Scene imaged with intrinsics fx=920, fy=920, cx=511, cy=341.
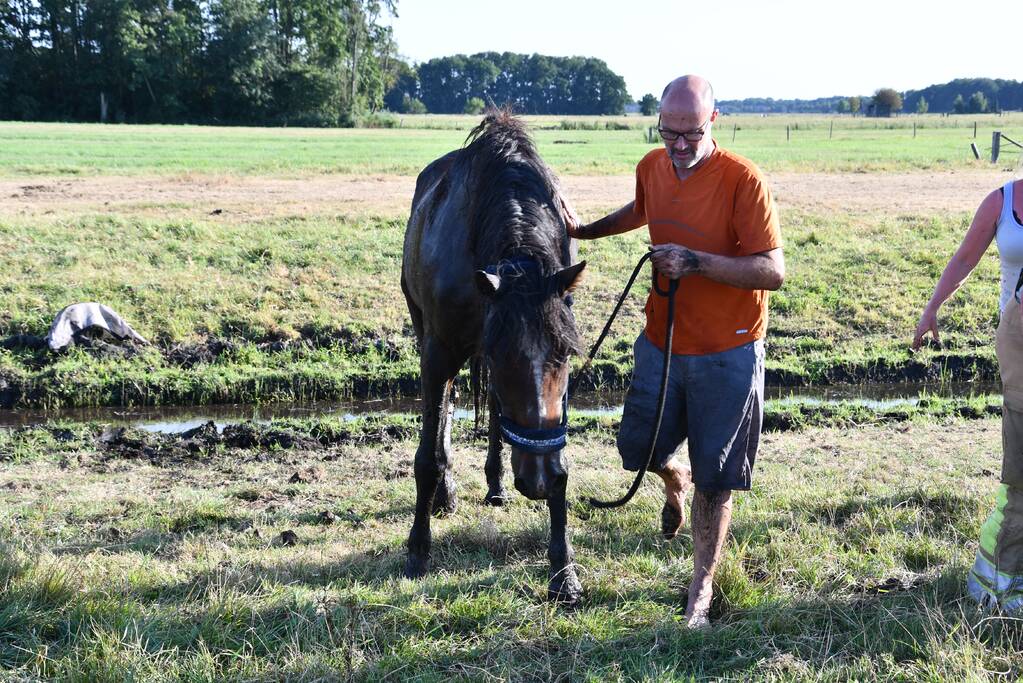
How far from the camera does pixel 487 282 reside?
385 cm

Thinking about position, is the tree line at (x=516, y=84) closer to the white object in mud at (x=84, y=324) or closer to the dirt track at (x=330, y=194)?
the dirt track at (x=330, y=194)

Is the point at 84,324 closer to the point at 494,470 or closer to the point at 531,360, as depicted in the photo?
the point at 494,470

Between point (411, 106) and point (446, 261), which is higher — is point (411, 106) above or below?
above

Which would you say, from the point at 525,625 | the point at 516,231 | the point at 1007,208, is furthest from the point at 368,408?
the point at 1007,208

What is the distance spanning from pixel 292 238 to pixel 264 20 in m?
50.1

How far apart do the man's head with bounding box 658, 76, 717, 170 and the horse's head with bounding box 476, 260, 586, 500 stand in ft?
2.12

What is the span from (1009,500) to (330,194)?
55.7 ft

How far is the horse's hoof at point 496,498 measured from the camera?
19.9 ft

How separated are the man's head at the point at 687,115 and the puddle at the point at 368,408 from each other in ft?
17.2

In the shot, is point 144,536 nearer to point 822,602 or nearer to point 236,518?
point 236,518

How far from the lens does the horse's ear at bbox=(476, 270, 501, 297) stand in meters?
3.85

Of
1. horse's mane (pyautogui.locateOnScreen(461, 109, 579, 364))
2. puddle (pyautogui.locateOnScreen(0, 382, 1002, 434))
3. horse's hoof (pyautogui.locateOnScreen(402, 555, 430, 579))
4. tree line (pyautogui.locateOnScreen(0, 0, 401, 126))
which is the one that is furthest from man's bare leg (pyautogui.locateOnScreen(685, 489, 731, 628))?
tree line (pyautogui.locateOnScreen(0, 0, 401, 126))

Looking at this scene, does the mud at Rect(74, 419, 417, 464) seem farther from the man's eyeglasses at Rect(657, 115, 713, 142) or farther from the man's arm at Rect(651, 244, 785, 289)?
the man's eyeglasses at Rect(657, 115, 713, 142)

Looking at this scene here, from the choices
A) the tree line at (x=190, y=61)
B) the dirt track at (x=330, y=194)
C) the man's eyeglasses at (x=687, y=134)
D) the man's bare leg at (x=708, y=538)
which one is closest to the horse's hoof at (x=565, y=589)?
the man's bare leg at (x=708, y=538)
